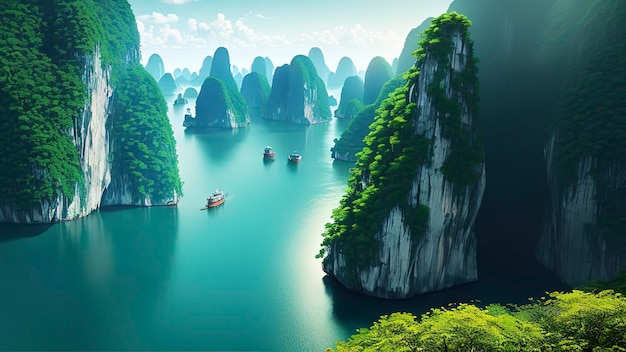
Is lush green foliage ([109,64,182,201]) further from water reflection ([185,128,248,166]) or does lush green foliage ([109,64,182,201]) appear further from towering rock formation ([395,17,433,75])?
towering rock formation ([395,17,433,75])

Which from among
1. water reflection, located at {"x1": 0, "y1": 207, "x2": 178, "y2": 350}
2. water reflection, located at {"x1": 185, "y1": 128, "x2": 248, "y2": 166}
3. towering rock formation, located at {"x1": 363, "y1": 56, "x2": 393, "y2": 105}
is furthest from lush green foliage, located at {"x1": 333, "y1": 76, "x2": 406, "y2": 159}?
towering rock formation, located at {"x1": 363, "y1": 56, "x2": 393, "y2": 105}

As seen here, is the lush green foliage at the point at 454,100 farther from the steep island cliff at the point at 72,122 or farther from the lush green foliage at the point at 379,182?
the steep island cliff at the point at 72,122

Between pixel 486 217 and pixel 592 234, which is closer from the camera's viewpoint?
pixel 592 234

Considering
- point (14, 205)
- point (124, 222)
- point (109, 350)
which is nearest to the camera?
point (109, 350)

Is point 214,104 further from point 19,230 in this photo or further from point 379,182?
point 379,182

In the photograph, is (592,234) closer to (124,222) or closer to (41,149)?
(124,222)

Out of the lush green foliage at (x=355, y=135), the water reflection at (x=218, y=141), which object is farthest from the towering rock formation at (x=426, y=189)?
the water reflection at (x=218, y=141)

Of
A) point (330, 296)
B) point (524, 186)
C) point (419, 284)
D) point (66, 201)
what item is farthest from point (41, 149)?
point (524, 186)
